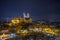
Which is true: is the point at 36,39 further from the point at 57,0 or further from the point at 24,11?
the point at 57,0

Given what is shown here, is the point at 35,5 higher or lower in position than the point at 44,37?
higher

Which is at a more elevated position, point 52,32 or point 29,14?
point 29,14

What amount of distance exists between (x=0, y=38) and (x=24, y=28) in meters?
0.35

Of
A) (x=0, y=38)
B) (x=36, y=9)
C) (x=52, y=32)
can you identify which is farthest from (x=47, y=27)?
(x=0, y=38)

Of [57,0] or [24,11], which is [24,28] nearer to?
[24,11]

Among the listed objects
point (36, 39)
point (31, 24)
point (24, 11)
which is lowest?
point (36, 39)

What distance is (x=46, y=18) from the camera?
112 inches

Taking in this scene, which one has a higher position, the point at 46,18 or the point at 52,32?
the point at 46,18

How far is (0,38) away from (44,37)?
58cm

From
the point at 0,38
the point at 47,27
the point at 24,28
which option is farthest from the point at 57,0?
the point at 0,38

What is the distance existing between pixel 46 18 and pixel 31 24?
23 centimetres

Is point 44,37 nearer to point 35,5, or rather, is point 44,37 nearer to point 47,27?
point 47,27

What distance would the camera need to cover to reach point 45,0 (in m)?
2.86

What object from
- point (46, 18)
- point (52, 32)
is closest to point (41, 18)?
point (46, 18)
